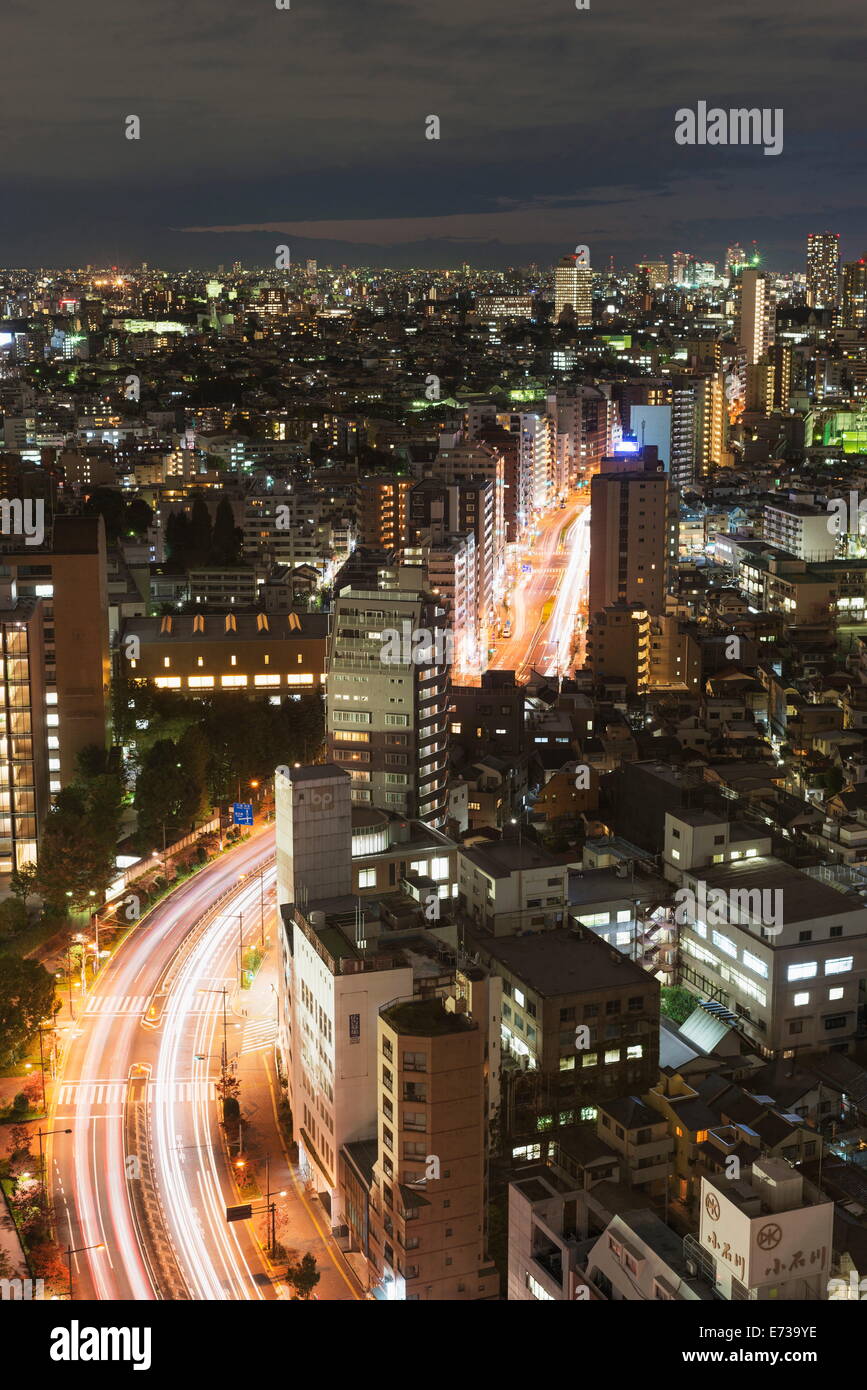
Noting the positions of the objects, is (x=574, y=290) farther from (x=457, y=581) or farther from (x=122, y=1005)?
(x=122, y=1005)

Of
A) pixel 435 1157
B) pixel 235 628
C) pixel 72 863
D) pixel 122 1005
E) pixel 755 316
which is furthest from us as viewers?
pixel 755 316

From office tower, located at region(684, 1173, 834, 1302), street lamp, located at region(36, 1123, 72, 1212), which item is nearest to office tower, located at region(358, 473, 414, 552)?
street lamp, located at region(36, 1123, 72, 1212)

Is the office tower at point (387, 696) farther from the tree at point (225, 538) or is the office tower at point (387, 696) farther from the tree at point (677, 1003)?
the tree at point (225, 538)

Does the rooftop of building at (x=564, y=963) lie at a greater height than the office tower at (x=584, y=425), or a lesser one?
lesser

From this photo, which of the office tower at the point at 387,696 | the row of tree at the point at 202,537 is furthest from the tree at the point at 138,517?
the office tower at the point at 387,696

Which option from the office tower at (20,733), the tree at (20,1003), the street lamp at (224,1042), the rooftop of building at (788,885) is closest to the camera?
the tree at (20,1003)

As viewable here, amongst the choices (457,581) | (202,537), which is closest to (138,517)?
(202,537)
